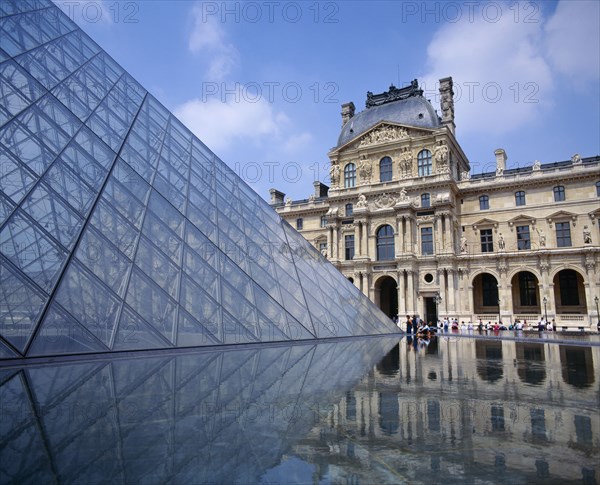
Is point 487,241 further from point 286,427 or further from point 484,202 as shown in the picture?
point 286,427

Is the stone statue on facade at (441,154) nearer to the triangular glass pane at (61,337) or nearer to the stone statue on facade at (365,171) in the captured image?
the stone statue on facade at (365,171)

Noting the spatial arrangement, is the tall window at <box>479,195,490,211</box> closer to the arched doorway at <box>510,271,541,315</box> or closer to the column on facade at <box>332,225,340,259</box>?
the arched doorway at <box>510,271,541,315</box>

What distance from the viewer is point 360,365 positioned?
822 cm

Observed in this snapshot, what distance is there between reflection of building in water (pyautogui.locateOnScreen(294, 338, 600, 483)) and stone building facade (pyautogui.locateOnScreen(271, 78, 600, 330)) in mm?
31892

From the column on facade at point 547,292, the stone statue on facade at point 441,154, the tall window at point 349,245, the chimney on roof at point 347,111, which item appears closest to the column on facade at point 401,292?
the tall window at point 349,245

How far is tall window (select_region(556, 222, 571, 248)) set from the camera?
3538cm

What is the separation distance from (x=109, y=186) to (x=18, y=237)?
284cm

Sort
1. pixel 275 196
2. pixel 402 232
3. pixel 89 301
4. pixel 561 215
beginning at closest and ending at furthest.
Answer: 1. pixel 89 301
2. pixel 561 215
3. pixel 402 232
4. pixel 275 196

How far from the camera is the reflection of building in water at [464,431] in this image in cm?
266

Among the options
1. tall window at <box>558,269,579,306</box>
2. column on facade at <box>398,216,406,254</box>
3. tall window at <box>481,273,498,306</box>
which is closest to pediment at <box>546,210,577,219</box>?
tall window at <box>558,269,579,306</box>

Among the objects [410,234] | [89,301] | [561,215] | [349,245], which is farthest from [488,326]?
[89,301]

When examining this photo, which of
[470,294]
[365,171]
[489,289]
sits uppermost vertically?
[365,171]

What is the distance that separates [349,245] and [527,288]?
16.2 meters

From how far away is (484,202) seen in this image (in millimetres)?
39094
